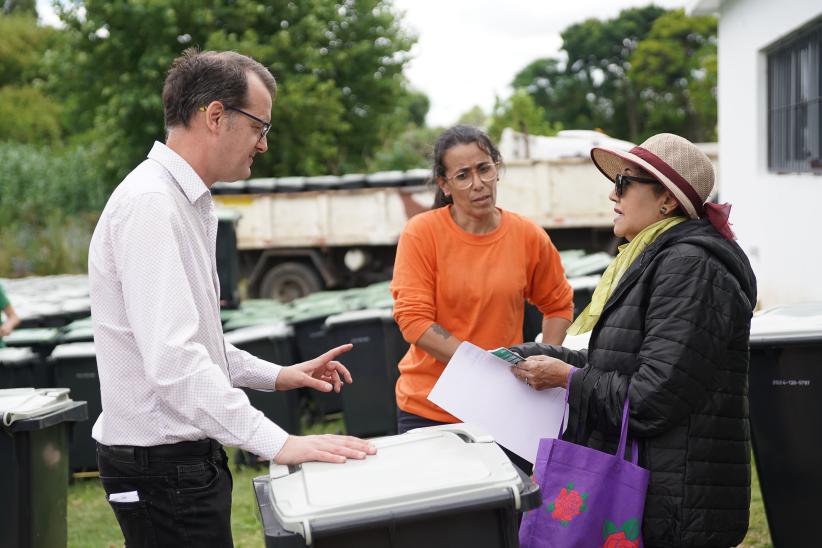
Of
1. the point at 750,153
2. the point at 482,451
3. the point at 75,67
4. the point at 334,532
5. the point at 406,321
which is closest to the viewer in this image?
the point at 334,532

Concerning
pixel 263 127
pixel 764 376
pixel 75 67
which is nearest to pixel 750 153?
pixel 764 376

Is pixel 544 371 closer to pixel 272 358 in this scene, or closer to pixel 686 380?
pixel 686 380

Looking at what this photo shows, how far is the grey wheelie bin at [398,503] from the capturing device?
1839mm

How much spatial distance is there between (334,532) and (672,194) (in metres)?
1.30

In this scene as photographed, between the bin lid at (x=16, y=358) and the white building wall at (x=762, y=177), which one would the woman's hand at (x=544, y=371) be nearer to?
the bin lid at (x=16, y=358)

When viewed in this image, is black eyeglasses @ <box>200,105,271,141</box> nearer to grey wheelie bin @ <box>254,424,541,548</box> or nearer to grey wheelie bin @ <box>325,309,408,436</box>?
grey wheelie bin @ <box>254,424,541,548</box>

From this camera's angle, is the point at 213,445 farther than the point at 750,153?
No

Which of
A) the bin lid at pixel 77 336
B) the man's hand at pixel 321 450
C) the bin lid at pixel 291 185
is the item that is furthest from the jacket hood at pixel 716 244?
the bin lid at pixel 291 185

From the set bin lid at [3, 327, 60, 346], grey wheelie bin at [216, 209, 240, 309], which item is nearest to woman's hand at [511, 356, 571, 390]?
bin lid at [3, 327, 60, 346]

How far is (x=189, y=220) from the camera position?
2.19 m

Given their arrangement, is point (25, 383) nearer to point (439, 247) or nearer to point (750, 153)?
point (439, 247)

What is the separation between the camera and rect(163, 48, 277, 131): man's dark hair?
2.21m

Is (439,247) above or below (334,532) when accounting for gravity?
above

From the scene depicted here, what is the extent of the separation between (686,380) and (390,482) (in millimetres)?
797
